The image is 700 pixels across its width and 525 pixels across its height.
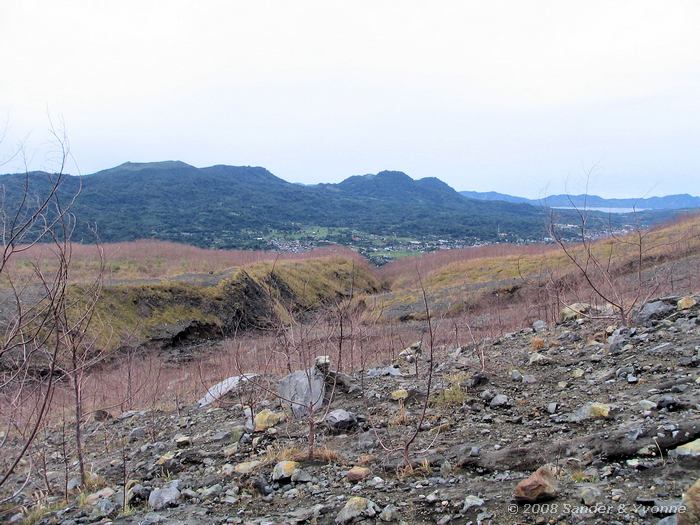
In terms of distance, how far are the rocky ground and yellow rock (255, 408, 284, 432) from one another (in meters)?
0.02

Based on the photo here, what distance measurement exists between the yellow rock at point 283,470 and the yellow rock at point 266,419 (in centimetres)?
156

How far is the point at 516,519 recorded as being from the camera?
266 centimetres

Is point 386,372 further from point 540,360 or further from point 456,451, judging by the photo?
point 456,451

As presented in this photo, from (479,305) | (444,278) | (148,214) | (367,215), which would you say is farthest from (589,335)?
(367,215)

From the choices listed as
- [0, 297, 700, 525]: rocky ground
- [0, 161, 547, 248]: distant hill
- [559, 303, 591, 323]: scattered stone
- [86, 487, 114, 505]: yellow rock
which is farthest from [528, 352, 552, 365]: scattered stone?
[0, 161, 547, 248]: distant hill

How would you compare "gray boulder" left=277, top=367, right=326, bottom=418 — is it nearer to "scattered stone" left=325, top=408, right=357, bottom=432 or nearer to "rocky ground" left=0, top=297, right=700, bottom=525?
"rocky ground" left=0, top=297, right=700, bottom=525

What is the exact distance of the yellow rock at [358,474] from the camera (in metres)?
3.72

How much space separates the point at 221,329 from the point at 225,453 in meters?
17.7

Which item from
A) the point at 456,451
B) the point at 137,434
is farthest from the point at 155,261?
the point at 456,451

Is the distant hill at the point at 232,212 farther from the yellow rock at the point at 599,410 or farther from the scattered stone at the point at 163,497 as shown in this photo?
the yellow rock at the point at 599,410

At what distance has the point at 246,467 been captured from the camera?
14.3 feet

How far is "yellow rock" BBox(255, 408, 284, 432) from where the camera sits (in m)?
5.62

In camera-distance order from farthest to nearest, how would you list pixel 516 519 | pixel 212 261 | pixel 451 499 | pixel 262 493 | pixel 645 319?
pixel 212 261 → pixel 645 319 → pixel 262 493 → pixel 451 499 → pixel 516 519

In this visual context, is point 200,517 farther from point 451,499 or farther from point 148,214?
point 148,214
